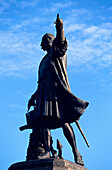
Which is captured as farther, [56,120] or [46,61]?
[46,61]

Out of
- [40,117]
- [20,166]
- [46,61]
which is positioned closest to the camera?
[20,166]

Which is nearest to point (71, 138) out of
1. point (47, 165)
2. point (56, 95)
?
point (56, 95)

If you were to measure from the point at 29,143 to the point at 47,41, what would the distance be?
3354 millimetres

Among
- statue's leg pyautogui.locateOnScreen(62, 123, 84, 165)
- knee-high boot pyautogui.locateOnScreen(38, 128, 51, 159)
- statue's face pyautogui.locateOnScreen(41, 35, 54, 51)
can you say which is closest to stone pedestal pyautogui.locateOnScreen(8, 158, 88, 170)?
knee-high boot pyautogui.locateOnScreen(38, 128, 51, 159)

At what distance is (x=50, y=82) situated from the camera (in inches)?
462

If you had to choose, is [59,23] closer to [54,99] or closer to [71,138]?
[54,99]

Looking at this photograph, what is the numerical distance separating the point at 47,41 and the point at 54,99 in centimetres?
202

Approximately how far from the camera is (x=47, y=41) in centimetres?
1219

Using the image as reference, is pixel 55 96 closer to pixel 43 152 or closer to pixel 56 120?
pixel 56 120

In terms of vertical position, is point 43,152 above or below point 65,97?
below

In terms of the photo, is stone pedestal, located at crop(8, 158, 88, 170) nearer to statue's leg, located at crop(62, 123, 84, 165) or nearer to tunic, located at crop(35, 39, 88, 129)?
statue's leg, located at crop(62, 123, 84, 165)

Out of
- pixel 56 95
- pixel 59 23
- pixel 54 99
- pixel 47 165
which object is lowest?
pixel 47 165

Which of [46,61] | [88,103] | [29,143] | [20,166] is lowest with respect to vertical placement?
[20,166]

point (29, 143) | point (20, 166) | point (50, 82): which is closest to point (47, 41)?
point (50, 82)
